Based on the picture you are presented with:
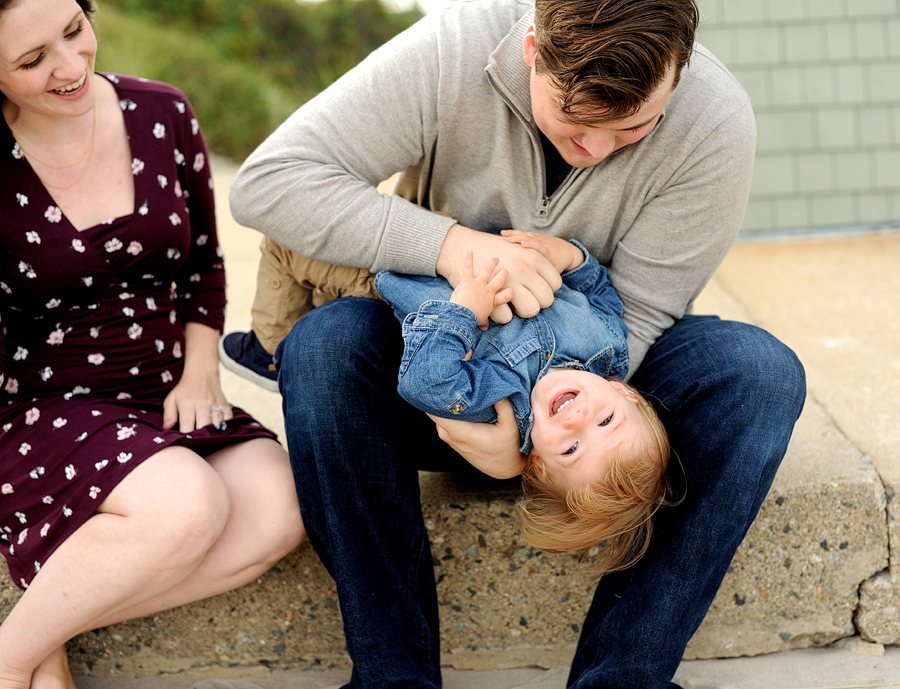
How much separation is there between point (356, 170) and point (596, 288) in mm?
589

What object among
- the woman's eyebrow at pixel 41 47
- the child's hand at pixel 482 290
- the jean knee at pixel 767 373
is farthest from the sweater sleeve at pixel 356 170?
the jean knee at pixel 767 373

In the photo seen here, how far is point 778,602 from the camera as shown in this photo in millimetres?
1923

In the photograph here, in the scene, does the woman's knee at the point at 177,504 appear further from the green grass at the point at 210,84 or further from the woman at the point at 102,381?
the green grass at the point at 210,84

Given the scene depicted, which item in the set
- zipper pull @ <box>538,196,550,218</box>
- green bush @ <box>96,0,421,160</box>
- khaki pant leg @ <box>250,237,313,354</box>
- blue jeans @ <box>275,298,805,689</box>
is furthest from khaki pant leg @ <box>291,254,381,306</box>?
green bush @ <box>96,0,421,160</box>

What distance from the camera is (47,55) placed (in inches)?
64.9

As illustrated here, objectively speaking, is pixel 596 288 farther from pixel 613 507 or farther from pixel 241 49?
pixel 241 49

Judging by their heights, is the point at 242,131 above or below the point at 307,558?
below

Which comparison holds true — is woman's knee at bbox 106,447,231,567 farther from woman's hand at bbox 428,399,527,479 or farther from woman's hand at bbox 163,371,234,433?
woman's hand at bbox 428,399,527,479

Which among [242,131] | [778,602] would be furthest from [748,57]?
[242,131]

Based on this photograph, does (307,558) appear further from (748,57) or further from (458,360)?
(748,57)

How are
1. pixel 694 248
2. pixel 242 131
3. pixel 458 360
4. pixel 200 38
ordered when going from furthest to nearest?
pixel 200 38 → pixel 242 131 → pixel 694 248 → pixel 458 360

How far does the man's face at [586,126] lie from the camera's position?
150cm

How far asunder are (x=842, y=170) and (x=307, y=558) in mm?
3900

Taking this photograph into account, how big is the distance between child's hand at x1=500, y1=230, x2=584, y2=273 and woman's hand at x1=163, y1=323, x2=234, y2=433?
0.78m
